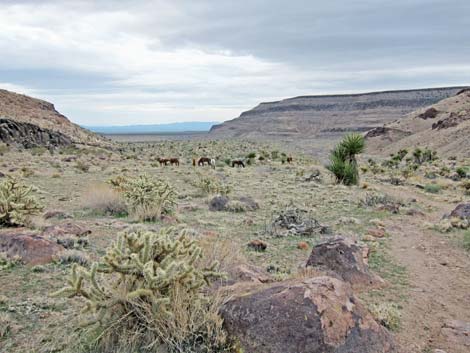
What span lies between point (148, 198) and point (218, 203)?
249cm

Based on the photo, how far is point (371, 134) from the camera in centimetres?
8188

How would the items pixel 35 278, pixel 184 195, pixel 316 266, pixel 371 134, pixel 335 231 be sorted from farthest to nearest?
pixel 371 134 < pixel 184 195 < pixel 335 231 < pixel 316 266 < pixel 35 278

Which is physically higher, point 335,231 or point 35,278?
point 35,278

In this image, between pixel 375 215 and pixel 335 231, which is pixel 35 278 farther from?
pixel 375 215

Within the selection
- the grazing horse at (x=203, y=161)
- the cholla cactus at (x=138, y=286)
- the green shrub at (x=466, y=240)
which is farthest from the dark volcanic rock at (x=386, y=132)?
the cholla cactus at (x=138, y=286)

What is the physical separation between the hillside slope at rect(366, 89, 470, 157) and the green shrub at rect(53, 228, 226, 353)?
50036mm

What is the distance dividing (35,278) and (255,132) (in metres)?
135

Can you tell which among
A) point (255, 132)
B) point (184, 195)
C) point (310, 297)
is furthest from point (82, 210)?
point (255, 132)

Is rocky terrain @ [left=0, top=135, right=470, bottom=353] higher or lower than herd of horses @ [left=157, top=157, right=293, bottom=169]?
higher

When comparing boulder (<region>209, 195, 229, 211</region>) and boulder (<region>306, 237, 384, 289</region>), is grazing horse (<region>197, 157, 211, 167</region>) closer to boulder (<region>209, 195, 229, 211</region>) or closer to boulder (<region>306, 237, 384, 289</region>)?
boulder (<region>209, 195, 229, 211</region>)

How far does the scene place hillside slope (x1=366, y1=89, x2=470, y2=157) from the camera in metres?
56.2

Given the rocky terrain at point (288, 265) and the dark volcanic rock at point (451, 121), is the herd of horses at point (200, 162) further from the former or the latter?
the dark volcanic rock at point (451, 121)

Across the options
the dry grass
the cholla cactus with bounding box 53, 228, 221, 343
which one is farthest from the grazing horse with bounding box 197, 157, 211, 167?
the cholla cactus with bounding box 53, 228, 221, 343

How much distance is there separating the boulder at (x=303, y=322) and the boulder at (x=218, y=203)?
30.1 ft
